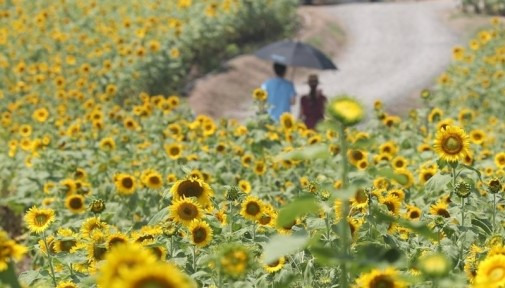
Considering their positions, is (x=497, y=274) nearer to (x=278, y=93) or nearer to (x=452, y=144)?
(x=452, y=144)

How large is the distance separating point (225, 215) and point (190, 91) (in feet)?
31.5

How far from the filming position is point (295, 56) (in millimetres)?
9641

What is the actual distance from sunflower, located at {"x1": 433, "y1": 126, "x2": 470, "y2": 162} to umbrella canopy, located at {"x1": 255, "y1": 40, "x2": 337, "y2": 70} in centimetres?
619

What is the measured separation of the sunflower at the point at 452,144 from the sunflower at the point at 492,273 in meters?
1.02

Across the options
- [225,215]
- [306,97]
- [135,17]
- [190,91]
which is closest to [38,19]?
[135,17]

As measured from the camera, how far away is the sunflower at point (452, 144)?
3281 millimetres

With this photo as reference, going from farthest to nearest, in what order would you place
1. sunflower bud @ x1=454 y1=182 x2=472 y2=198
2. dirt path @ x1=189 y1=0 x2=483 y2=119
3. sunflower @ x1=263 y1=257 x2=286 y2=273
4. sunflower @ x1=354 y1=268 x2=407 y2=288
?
1. dirt path @ x1=189 y1=0 x2=483 y2=119
2. sunflower bud @ x1=454 y1=182 x2=472 y2=198
3. sunflower @ x1=263 y1=257 x2=286 y2=273
4. sunflower @ x1=354 y1=268 x2=407 y2=288

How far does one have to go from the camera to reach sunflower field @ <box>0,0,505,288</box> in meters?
1.91

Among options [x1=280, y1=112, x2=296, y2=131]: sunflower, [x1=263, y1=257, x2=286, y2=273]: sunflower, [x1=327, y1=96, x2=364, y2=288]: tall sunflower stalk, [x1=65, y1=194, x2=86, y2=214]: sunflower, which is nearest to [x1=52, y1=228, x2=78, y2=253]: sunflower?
[x1=263, y1=257, x2=286, y2=273]: sunflower

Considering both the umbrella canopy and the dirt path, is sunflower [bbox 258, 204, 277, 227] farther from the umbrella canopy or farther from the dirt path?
the dirt path

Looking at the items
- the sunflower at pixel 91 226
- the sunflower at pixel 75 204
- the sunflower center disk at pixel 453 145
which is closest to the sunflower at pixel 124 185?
the sunflower at pixel 75 204

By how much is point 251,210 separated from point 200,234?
0.39 m

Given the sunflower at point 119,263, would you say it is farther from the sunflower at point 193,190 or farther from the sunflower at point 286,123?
the sunflower at point 286,123

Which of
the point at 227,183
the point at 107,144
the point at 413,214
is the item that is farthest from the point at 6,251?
the point at 107,144
